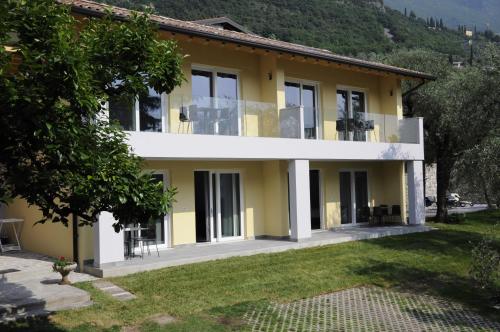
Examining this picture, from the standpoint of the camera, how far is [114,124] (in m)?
6.14

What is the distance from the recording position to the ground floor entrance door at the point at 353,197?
19078 millimetres

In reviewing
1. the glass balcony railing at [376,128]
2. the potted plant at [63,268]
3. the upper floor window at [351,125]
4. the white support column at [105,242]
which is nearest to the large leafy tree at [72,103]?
the potted plant at [63,268]

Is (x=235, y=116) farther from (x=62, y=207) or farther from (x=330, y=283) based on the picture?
(x=62, y=207)

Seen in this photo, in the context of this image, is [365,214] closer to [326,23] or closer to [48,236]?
[48,236]

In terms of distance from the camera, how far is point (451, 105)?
1989 centimetres

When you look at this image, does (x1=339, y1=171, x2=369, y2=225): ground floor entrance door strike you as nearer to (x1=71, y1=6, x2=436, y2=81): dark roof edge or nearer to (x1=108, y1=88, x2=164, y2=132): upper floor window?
(x1=71, y1=6, x2=436, y2=81): dark roof edge

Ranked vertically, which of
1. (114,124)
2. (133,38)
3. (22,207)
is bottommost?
(22,207)

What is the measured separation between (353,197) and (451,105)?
17.1ft

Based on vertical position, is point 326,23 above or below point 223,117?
above

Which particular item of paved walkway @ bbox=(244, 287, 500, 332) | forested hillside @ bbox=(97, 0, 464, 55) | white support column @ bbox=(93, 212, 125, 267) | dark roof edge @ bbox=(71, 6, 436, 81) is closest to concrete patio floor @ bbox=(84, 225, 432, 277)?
white support column @ bbox=(93, 212, 125, 267)

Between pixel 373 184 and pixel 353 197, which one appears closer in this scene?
pixel 353 197

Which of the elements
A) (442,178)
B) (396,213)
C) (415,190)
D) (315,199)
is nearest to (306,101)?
(315,199)

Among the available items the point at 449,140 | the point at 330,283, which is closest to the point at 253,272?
the point at 330,283

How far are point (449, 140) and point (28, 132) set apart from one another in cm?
1965
